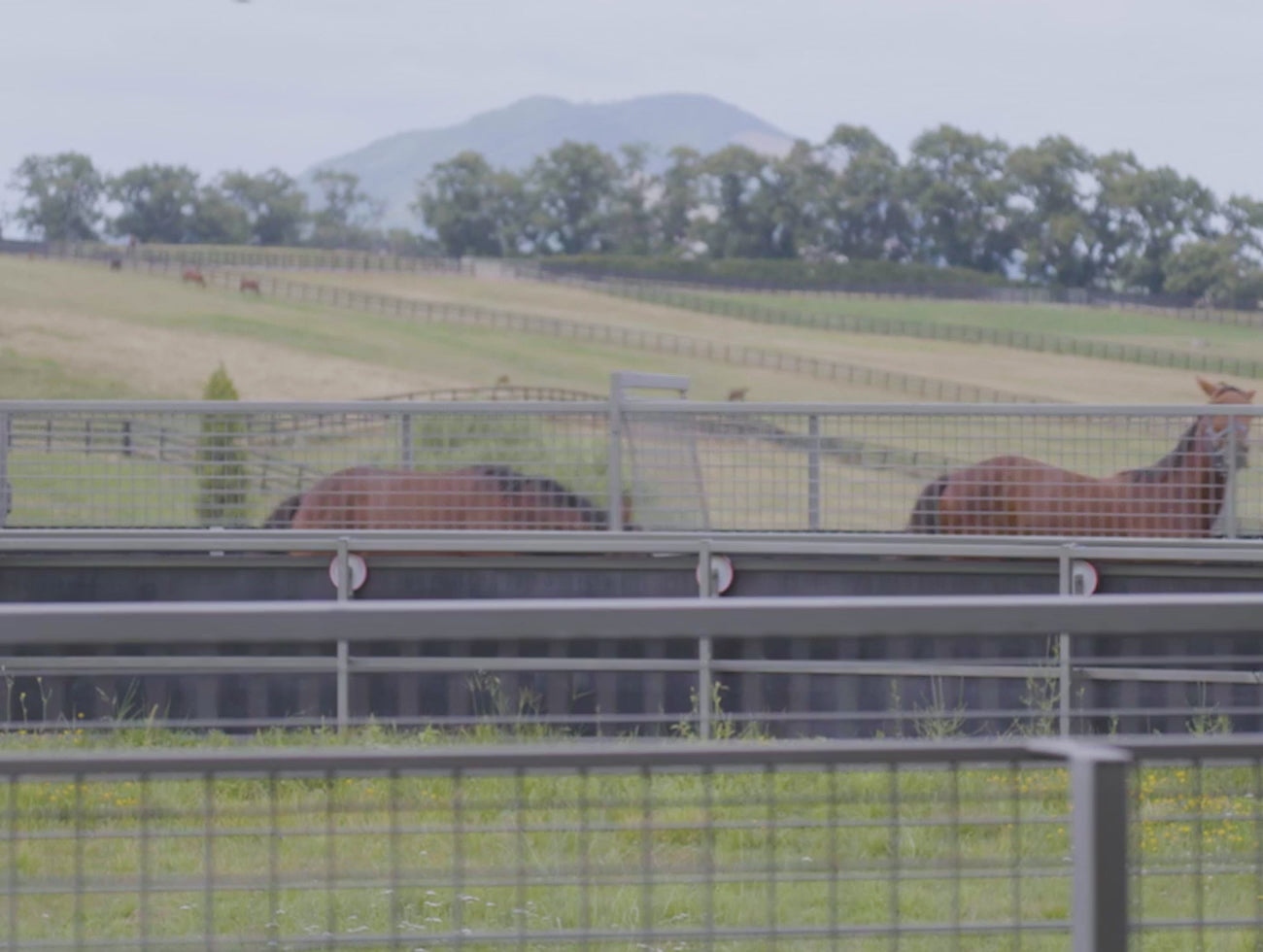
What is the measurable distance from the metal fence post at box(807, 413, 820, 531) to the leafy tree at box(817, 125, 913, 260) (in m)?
63.8

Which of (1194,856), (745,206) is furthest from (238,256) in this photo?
(1194,856)

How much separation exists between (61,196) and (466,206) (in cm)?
2199

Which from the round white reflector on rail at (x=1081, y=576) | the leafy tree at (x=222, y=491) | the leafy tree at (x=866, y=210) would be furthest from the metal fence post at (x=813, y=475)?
the leafy tree at (x=866, y=210)

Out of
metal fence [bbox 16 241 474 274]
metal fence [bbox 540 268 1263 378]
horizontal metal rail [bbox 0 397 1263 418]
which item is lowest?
horizontal metal rail [bbox 0 397 1263 418]

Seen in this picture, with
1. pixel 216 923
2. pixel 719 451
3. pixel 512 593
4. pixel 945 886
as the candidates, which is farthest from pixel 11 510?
pixel 945 886

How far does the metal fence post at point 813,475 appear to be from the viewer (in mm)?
10836

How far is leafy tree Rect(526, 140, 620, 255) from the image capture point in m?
92.9

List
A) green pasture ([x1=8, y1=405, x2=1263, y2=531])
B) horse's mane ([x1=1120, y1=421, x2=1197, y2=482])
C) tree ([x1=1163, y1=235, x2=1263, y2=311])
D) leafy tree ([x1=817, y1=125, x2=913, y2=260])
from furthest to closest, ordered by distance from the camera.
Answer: leafy tree ([x1=817, y1=125, x2=913, y2=260]), tree ([x1=1163, y1=235, x2=1263, y2=311]), horse's mane ([x1=1120, y1=421, x2=1197, y2=482]), green pasture ([x1=8, y1=405, x2=1263, y2=531])

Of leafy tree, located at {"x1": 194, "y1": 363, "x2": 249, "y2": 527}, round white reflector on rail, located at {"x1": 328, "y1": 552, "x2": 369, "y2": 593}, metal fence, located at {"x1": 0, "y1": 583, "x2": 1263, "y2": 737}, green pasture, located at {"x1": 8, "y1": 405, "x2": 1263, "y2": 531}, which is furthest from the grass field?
round white reflector on rail, located at {"x1": 328, "y1": 552, "x2": 369, "y2": 593}

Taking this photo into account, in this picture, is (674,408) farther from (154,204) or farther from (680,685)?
(154,204)

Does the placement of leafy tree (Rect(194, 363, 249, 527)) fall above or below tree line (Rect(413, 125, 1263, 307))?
below

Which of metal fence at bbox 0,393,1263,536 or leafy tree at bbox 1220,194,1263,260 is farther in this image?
leafy tree at bbox 1220,194,1263,260

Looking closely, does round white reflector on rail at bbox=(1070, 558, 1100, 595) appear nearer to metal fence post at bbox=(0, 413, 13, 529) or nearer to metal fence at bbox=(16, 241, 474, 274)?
metal fence post at bbox=(0, 413, 13, 529)

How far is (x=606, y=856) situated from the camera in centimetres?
490
